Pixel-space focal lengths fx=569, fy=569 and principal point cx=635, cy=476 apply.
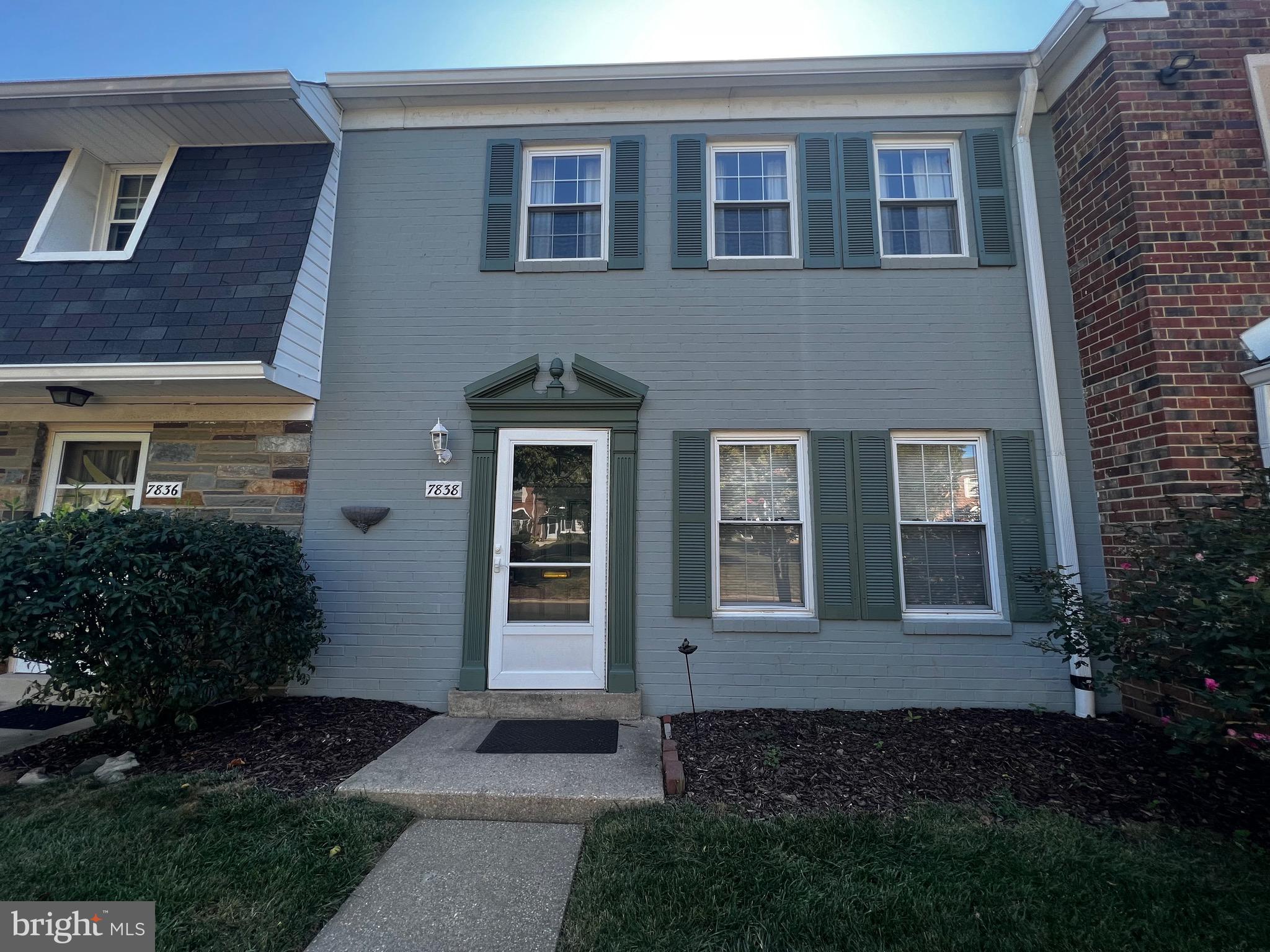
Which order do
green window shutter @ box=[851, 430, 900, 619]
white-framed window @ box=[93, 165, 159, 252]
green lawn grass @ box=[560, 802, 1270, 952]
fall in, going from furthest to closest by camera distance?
white-framed window @ box=[93, 165, 159, 252] → green window shutter @ box=[851, 430, 900, 619] → green lawn grass @ box=[560, 802, 1270, 952]

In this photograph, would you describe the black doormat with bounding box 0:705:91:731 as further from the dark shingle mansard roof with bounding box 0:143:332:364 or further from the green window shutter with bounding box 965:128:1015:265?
the green window shutter with bounding box 965:128:1015:265

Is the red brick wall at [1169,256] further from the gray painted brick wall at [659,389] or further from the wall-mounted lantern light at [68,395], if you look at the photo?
the wall-mounted lantern light at [68,395]

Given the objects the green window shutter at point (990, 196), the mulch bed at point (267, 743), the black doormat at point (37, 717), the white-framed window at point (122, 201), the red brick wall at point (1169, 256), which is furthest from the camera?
the white-framed window at point (122, 201)

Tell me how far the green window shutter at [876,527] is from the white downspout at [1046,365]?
1.26 meters

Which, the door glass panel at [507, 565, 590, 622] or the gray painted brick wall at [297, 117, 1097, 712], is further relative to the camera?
the door glass panel at [507, 565, 590, 622]

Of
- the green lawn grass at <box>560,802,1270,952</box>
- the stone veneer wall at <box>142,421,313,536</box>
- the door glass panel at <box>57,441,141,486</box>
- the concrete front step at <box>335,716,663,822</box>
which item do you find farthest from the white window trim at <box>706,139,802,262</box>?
the door glass panel at <box>57,441,141,486</box>

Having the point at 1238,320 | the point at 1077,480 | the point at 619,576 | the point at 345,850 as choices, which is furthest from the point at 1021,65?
the point at 345,850

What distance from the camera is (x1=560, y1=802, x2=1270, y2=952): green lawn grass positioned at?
7.39 ft

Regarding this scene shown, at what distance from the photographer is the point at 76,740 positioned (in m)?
4.06

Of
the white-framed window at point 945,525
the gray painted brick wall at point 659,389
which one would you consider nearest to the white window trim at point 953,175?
the gray painted brick wall at point 659,389

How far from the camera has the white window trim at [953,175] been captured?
5.18 m

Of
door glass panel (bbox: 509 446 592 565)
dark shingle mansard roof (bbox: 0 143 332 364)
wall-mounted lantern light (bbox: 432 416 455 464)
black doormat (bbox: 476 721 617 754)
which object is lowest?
black doormat (bbox: 476 721 617 754)

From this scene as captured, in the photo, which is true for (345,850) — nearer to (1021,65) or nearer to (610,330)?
(610,330)

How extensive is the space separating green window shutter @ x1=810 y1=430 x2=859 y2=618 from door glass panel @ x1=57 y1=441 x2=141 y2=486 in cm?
622
